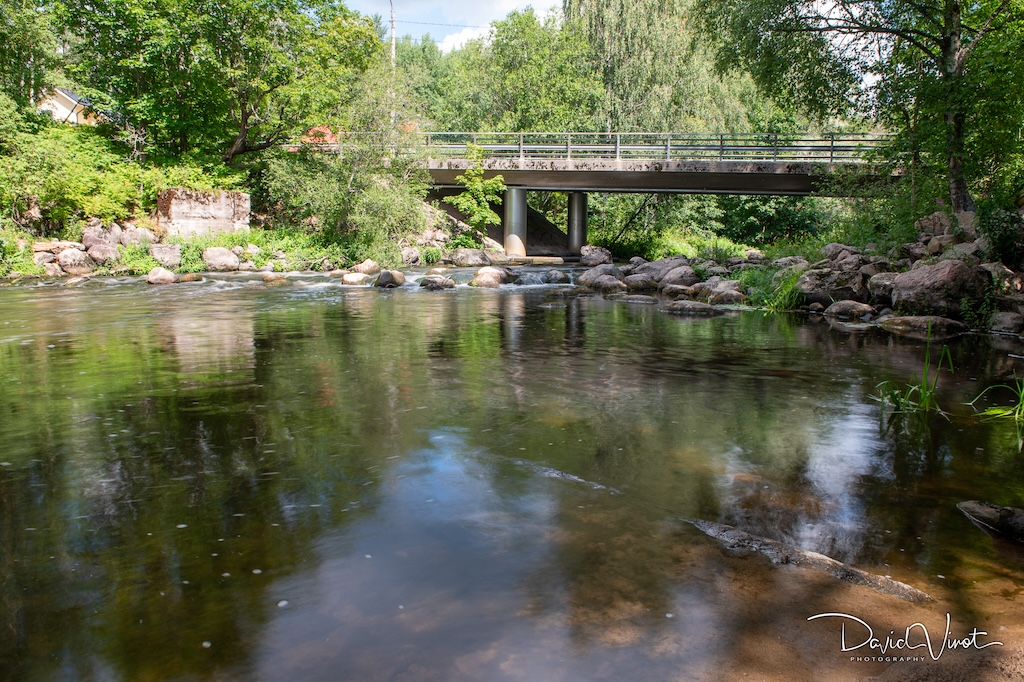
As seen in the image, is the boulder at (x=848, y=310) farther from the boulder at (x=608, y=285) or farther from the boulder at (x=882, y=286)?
the boulder at (x=608, y=285)

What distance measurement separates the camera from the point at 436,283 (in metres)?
21.6

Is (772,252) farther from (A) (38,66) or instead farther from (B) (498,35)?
(A) (38,66)

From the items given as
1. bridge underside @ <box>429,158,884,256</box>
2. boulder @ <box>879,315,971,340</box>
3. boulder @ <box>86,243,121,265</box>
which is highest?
bridge underside @ <box>429,158,884,256</box>

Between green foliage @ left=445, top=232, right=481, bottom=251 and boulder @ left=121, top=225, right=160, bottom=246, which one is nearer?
boulder @ left=121, top=225, right=160, bottom=246

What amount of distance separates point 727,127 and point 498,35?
1409cm

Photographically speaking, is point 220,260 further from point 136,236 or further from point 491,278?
point 491,278

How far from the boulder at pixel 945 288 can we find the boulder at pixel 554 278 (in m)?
11.2

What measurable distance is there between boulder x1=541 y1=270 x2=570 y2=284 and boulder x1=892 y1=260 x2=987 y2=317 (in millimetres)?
11238

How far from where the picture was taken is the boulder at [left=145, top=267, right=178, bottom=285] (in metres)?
22.0

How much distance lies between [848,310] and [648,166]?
16.3m

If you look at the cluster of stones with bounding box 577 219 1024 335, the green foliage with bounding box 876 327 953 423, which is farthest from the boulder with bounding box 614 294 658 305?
the green foliage with bounding box 876 327 953 423

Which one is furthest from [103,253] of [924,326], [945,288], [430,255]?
[945,288]

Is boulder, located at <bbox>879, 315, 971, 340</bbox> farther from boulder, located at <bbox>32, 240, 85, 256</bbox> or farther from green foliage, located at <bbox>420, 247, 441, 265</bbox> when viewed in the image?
boulder, located at <bbox>32, 240, 85, 256</bbox>

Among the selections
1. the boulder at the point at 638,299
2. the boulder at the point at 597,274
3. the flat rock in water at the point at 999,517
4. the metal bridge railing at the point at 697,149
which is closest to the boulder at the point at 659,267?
the boulder at the point at 597,274
